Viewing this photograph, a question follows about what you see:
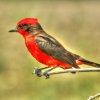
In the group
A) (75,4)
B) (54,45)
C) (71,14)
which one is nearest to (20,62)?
(71,14)

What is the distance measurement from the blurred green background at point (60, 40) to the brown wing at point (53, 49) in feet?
6.42

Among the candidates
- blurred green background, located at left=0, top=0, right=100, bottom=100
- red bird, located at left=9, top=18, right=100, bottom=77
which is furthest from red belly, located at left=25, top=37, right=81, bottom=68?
blurred green background, located at left=0, top=0, right=100, bottom=100

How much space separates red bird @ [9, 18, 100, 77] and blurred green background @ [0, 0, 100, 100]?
1990mm

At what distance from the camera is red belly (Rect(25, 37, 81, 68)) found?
216cm

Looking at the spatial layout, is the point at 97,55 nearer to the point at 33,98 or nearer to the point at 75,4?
the point at 33,98

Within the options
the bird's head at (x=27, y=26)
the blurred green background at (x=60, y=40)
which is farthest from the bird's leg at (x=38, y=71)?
the blurred green background at (x=60, y=40)

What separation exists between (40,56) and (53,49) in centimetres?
8

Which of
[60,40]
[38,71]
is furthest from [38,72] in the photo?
[60,40]

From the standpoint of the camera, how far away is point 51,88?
186 inches

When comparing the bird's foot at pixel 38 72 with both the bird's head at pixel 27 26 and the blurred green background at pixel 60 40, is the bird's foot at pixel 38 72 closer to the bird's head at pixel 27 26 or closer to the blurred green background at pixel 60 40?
the bird's head at pixel 27 26

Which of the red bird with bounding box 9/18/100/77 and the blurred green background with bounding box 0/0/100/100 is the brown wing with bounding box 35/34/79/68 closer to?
the red bird with bounding box 9/18/100/77

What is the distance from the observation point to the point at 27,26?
2.12 meters

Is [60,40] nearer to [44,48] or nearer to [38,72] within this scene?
[44,48]

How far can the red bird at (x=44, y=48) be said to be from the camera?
2.14 m
